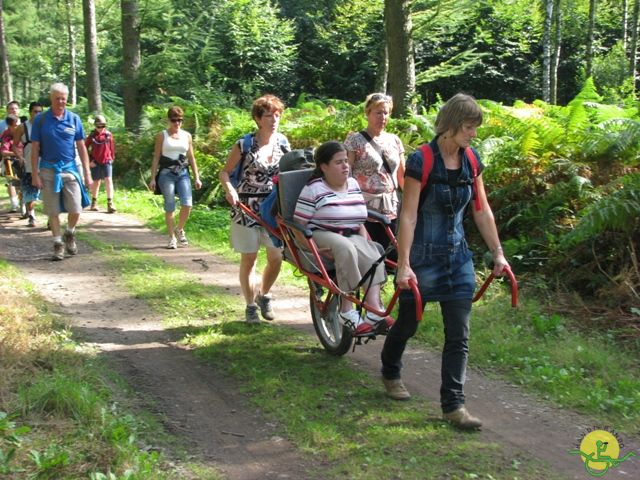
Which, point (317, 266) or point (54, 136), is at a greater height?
point (54, 136)

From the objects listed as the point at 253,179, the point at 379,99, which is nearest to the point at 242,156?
the point at 253,179

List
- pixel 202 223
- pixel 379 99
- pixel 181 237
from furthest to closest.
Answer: pixel 202 223
pixel 181 237
pixel 379 99

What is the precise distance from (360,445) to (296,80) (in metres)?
29.0

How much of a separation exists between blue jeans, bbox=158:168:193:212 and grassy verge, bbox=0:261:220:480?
188 inches

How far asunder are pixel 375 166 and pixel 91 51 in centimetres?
1603

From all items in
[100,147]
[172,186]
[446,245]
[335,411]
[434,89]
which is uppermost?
[434,89]

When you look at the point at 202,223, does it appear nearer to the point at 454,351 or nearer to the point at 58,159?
the point at 58,159

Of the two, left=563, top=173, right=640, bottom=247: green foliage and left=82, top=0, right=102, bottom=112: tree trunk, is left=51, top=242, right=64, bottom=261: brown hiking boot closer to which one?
left=563, top=173, right=640, bottom=247: green foliage

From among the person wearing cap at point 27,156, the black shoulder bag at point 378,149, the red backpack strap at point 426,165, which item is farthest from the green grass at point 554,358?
the person wearing cap at point 27,156

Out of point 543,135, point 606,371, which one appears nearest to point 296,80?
point 543,135

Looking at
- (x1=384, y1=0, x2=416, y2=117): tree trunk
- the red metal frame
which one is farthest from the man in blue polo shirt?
(x1=384, y1=0, x2=416, y2=117): tree trunk

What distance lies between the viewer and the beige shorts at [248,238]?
7355 mm

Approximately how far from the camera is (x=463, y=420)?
16.4ft

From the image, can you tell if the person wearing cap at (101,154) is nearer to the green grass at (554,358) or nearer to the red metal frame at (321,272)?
the red metal frame at (321,272)
